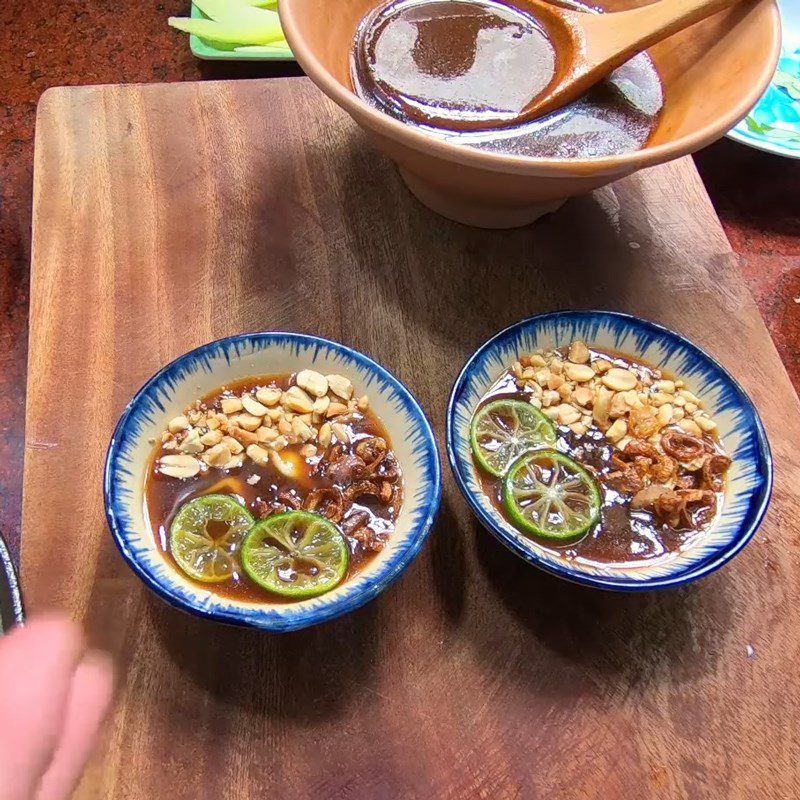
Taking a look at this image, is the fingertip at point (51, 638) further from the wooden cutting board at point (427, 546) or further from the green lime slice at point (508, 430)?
the green lime slice at point (508, 430)

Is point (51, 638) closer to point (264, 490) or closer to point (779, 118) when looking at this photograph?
point (264, 490)

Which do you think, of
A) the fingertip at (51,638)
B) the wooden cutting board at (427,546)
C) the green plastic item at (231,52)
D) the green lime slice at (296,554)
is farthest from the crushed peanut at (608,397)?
the green plastic item at (231,52)

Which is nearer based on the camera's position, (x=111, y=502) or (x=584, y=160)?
(x=111, y=502)

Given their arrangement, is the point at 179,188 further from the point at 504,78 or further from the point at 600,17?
the point at 600,17

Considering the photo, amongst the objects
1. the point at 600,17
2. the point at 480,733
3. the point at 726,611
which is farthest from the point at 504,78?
the point at 480,733

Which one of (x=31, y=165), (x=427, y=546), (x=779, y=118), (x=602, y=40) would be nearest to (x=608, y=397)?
(x=427, y=546)

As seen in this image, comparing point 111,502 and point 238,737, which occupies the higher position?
point 111,502

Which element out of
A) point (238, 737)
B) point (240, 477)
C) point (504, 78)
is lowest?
point (238, 737)
